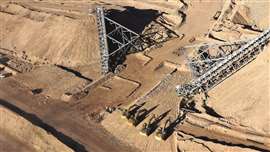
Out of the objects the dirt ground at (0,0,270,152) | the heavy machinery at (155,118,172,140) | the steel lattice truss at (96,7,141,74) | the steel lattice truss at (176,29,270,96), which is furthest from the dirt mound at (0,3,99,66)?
the heavy machinery at (155,118,172,140)

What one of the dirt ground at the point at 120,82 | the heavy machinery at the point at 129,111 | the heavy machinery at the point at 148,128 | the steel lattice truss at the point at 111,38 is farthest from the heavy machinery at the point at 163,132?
the steel lattice truss at the point at 111,38

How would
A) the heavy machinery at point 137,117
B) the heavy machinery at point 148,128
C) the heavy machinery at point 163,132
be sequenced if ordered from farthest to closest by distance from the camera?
the heavy machinery at point 137,117
the heavy machinery at point 148,128
the heavy machinery at point 163,132

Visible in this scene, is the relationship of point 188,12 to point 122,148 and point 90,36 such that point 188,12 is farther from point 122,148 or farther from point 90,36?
point 122,148

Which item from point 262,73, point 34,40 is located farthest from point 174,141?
point 34,40

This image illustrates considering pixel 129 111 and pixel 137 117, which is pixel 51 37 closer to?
pixel 129 111

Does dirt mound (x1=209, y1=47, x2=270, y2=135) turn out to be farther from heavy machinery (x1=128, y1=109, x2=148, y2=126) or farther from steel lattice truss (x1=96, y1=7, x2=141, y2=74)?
steel lattice truss (x1=96, y1=7, x2=141, y2=74)

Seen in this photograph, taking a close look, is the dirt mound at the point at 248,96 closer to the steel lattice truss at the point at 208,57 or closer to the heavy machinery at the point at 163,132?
the steel lattice truss at the point at 208,57
